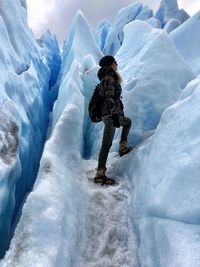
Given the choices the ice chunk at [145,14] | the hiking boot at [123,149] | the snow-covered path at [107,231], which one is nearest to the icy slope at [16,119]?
the snow-covered path at [107,231]

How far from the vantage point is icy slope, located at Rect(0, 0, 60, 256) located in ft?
11.8

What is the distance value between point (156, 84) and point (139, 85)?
235mm

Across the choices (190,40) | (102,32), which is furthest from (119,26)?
(190,40)

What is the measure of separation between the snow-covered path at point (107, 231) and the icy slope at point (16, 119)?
79 cm

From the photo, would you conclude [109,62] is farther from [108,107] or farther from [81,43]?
[81,43]

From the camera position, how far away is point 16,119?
4.41 m

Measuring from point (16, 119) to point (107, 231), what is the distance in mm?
1904

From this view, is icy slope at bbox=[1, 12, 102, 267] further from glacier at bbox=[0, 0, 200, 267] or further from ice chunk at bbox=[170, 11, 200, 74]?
ice chunk at bbox=[170, 11, 200, 74]

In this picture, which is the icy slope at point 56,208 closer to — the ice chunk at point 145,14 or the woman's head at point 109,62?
the woman's head at point 109,62

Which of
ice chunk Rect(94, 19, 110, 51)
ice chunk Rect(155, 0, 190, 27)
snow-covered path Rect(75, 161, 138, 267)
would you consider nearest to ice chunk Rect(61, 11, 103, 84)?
snow-covered path Rect(75, 161, 138, 267)

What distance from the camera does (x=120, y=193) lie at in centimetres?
370

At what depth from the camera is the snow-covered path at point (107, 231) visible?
287 cm

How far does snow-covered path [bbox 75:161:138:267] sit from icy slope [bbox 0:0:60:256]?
79 centimetres

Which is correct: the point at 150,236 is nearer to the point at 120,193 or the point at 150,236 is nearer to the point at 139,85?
the point at 120,193
